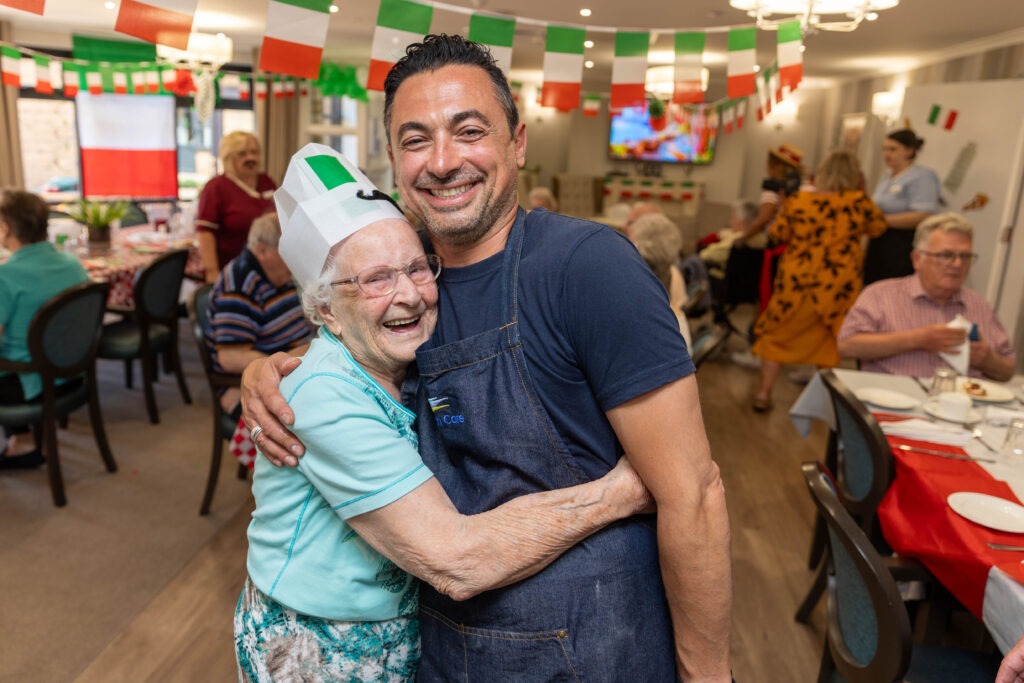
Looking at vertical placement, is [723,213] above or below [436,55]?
below

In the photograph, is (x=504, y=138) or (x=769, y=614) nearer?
(x=504, y=138)

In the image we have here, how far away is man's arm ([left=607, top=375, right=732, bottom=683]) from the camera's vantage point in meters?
1.04

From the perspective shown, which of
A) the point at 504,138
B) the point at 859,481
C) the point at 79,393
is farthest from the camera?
the point at 79,393

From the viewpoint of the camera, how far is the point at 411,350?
47.9 inches

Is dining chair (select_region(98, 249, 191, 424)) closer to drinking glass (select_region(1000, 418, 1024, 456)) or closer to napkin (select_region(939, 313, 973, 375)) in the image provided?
napkin (select_region(939, 313, 973, 375))

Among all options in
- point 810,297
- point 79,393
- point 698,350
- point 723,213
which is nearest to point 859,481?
point 698,350

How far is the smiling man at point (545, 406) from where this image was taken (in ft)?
3.43

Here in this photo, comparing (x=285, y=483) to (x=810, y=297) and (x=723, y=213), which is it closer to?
(x=810, y=297)

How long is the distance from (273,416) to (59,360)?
107 inches

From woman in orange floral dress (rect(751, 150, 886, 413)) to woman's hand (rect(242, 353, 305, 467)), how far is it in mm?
4398

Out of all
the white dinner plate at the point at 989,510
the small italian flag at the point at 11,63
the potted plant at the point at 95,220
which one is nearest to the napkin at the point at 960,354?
the white dinner plate at the point at 989,510

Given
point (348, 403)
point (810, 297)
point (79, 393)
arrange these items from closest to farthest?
point (348, 403) → point (79, 393) → point (810, 297)

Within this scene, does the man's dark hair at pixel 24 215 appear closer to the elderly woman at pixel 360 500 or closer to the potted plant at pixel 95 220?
the potted plant at pixel 95 220

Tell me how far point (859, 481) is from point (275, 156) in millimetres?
9428
